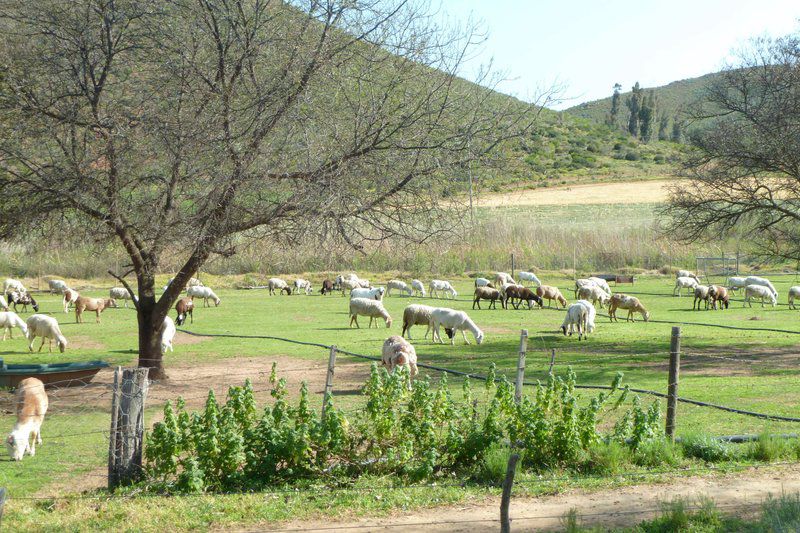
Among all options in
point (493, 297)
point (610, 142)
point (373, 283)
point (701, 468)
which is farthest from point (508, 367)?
point (610, 142)

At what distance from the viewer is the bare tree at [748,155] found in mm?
22375

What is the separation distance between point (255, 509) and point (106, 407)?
8.31 metres

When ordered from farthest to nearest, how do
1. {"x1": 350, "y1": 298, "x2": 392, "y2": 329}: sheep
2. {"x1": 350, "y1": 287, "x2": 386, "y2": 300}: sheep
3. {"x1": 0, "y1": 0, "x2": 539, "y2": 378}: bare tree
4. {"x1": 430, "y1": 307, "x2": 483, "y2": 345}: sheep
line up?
{"x1": 350, "y1": 287, "x2": 386, "y2": 300}: sheep → {"x1": 350, "y1": 298, "x2": 392, "y2": 329}: sheep → {"x1": 430, "y1": 307, "x2": 483, "y2": 345}: sheep → {"x1": 0, "y1": 0, "x2": 539, "y2": 378}: bare tree

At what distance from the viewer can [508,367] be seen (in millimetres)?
20078

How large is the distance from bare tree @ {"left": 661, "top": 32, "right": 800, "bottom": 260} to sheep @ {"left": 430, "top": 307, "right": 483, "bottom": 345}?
21.0 ft

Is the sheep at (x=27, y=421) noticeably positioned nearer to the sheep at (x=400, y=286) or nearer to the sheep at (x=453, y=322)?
the sheep at (x=453, y=322)

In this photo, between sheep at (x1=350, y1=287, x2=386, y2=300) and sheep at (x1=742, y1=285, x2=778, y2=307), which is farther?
sheep at (x1=742, y1=285, x2=778, y2=307)

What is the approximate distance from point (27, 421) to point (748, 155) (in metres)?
19.1

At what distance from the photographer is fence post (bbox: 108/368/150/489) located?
928 cm

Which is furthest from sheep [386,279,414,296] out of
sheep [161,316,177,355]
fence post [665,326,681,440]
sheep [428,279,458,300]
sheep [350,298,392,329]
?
fence post [665,326,681,440]

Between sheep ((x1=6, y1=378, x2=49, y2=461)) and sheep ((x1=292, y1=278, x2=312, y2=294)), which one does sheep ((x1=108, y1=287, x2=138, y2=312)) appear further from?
sheep ((x1=6, y1=378, x2=49, y2=461))

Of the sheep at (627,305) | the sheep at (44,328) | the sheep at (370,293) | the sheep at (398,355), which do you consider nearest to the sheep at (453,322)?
the sheep at (398,355)

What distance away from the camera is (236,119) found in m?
14.8

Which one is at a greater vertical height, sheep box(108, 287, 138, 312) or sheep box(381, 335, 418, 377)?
sheep box(381, 335, 418, 377)
